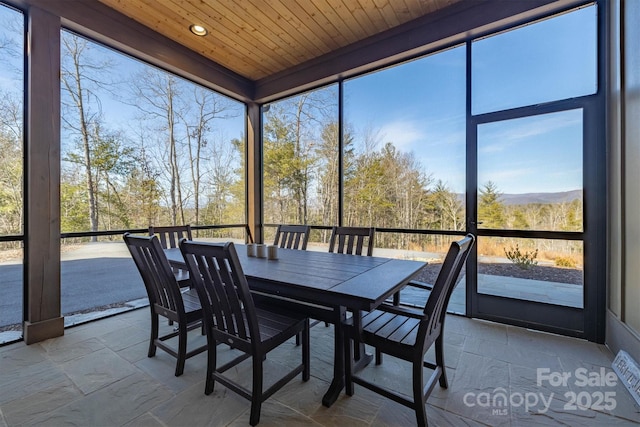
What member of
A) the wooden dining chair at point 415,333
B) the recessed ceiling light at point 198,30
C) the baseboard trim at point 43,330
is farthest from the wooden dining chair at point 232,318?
the recessed ceiling light at point 198,30

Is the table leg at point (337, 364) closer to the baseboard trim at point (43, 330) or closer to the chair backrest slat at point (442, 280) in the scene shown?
the chair backrest slat at point (442, 280)

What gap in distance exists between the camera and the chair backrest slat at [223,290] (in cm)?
149

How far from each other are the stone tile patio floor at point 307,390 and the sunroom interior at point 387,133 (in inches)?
15.7

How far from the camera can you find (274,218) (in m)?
4.81

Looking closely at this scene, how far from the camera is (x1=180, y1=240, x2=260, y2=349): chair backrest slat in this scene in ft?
4.88

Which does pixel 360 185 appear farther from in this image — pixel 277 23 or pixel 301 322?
pixel 301 322

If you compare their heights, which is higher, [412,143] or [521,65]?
[521,65]

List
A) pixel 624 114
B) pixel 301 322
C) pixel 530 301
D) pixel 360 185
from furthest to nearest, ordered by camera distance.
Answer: pixel 360 185 → pixel 530 301 → pixel 624 114 → pixel 301 322

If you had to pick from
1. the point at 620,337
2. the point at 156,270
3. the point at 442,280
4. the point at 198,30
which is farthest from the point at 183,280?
the point at 620,337

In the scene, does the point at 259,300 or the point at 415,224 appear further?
the point at 415,224

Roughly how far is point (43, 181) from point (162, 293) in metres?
1.67

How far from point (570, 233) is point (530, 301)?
0.73 metres

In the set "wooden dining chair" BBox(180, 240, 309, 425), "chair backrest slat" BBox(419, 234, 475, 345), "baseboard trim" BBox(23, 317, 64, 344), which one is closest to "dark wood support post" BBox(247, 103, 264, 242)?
"baseboard trim" BBox(23, 317, 64, 344)

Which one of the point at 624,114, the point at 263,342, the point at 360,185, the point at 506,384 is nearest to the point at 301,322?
the point at 263,342
